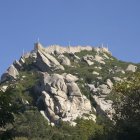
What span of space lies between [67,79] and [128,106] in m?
83.6

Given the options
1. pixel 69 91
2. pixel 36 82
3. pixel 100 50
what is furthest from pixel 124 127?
pixel 100 50

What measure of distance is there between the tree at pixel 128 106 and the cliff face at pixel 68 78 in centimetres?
5020

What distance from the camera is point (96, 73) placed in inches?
5743

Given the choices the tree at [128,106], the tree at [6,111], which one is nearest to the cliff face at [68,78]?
the tree at [128,106]

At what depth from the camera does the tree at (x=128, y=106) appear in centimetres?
3970

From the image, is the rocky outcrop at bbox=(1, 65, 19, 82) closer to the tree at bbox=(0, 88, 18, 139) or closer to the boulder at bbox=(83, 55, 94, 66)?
the boulder at bbox=(83, 55, 94, 66)

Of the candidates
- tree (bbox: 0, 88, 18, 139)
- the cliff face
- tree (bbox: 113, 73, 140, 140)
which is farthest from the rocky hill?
tree (bbox: 0, 88, 18, 139)

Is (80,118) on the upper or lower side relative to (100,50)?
lower

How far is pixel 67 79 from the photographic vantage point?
126500mm

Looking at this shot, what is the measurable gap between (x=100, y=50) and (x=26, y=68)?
3486 centimetres

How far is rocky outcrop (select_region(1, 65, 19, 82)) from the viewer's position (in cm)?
14635

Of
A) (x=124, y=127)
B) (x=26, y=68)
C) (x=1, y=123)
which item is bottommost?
(x=1, y=123)

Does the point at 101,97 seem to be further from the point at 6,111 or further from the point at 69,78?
the point at 6,111

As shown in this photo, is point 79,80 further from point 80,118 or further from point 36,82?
point 80,118
